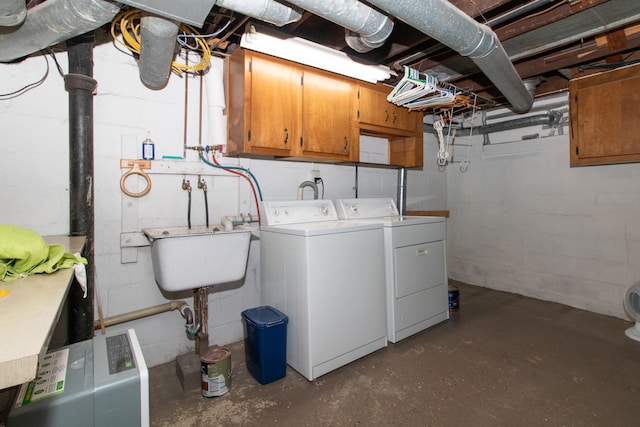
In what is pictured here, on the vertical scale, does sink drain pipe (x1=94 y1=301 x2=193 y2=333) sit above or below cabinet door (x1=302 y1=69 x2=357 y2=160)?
below

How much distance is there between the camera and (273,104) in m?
2.34

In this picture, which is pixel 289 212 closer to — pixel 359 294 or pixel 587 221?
pixel 359 294

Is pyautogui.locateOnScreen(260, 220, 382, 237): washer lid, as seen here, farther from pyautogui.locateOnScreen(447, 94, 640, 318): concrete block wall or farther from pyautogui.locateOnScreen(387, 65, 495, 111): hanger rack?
pyautogui.locateOnScreen(447, 94, 640, 318): concrete block wall

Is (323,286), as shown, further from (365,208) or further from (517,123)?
(517,123)

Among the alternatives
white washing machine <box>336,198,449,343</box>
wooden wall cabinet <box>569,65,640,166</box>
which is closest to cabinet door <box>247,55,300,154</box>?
white washing machine <box>336,198,449,343</box>

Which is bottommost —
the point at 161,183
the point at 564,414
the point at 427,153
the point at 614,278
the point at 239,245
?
the point at 564,414

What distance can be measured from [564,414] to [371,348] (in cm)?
115

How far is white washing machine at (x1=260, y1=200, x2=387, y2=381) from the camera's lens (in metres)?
2.02

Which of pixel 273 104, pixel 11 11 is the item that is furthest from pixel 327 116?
pixel 11 11

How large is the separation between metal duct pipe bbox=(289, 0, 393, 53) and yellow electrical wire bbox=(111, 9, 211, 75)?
2.94ft

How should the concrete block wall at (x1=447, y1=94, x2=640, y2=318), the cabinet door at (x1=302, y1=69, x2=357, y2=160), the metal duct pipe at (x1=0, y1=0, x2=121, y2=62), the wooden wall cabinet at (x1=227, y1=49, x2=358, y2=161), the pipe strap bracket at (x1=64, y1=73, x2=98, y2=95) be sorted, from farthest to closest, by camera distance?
the concrete block wall at (x1=447, y1=94, x2=640, y2=318) < the cabinet door at (x1=302, y1=69, x2=357, y2=160) < the wooden wall cabinet at (x1=227, y1=49, x2=358, y2=161) < the pipe strap bracket at (x1=64, y1=73, x2=98, y2=95) < the metal duct pipe at (x1=0, y1=0, x2=121, y2=62)

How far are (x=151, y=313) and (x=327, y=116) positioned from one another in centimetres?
200

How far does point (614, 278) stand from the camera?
118 inches

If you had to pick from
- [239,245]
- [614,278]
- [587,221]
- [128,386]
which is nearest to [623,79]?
[587,221]
